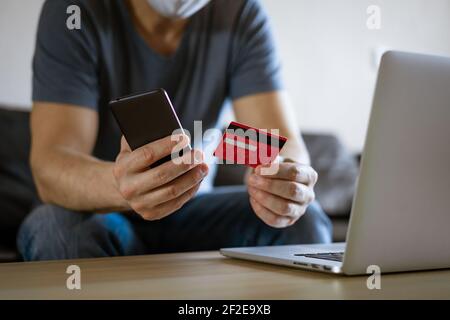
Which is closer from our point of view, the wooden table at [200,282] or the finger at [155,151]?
the wooden table at [200,282]

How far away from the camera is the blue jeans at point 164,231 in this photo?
3.54 ft

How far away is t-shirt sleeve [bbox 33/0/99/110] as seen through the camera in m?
1.29

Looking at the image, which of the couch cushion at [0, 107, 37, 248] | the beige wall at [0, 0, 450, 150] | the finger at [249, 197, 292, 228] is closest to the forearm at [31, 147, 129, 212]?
the finger at [249, 197, 292, 228]

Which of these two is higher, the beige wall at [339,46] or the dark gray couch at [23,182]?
the beige wall at [339,46]

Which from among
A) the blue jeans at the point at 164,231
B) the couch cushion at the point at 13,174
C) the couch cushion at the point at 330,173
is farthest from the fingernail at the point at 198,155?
the couch cushion at the point at 330,173

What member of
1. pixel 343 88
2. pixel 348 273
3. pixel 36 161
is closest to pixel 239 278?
pixel 348 273

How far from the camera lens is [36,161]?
3.99ft

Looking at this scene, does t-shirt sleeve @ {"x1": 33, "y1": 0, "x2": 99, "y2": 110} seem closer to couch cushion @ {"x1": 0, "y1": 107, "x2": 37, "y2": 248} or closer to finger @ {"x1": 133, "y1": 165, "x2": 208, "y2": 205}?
finger @ {"x1": 133, "y1": 165, "x2": 208, "y2": 205}

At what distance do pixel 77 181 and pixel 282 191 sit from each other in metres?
0.41

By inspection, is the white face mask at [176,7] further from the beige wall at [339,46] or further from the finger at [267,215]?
the beige wall at [339,46]

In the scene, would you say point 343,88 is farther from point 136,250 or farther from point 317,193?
point 136,250

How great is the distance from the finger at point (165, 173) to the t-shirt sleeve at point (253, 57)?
683mm

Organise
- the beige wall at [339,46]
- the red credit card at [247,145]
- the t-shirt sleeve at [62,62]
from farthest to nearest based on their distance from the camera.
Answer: the beige wall at [339,46] < the t-shirt sleeve at [62,62] < the red credit card at [247,145]

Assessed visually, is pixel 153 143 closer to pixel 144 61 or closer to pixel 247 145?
pixel 247 145
